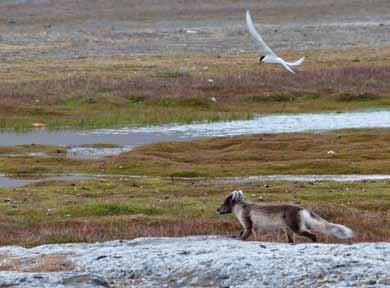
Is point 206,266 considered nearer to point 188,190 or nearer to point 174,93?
point 188,190

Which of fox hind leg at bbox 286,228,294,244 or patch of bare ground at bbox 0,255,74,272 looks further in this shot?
fox hind leg at bbox 286,228,294,244

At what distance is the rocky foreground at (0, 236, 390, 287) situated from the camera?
13164 millimetres

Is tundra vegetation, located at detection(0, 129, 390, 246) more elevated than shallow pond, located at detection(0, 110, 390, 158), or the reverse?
tundra vegetation, located at detection(0, 129, 390, 246)

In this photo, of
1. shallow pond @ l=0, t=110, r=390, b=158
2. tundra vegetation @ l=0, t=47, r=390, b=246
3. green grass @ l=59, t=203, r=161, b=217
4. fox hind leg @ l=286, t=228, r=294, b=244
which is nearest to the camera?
fox hind leg @ l=286, t=228, r=294, b=244

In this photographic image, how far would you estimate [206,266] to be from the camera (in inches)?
541

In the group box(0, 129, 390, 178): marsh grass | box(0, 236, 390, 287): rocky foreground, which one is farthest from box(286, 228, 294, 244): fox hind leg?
box(0, 129, 390, 178): marsh grass

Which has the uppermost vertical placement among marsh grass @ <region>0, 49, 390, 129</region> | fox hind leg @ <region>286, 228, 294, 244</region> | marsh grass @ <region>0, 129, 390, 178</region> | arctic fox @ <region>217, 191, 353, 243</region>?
arctic fox @ <region>217, 191, 353, 243</region>

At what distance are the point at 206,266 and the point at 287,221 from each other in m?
2.51

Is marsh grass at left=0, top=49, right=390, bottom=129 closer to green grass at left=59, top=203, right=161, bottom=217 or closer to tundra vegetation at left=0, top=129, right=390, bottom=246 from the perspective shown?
tundra vegetation at left=0, top=129, right=390, bottom=246

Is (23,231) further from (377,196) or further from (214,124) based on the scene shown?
(214,124)

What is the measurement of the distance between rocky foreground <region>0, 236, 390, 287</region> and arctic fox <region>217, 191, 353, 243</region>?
0.68 metres

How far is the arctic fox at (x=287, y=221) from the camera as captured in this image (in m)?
15.6

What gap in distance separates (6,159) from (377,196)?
44.6 feet

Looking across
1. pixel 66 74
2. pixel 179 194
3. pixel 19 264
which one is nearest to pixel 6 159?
pixel 179 194
